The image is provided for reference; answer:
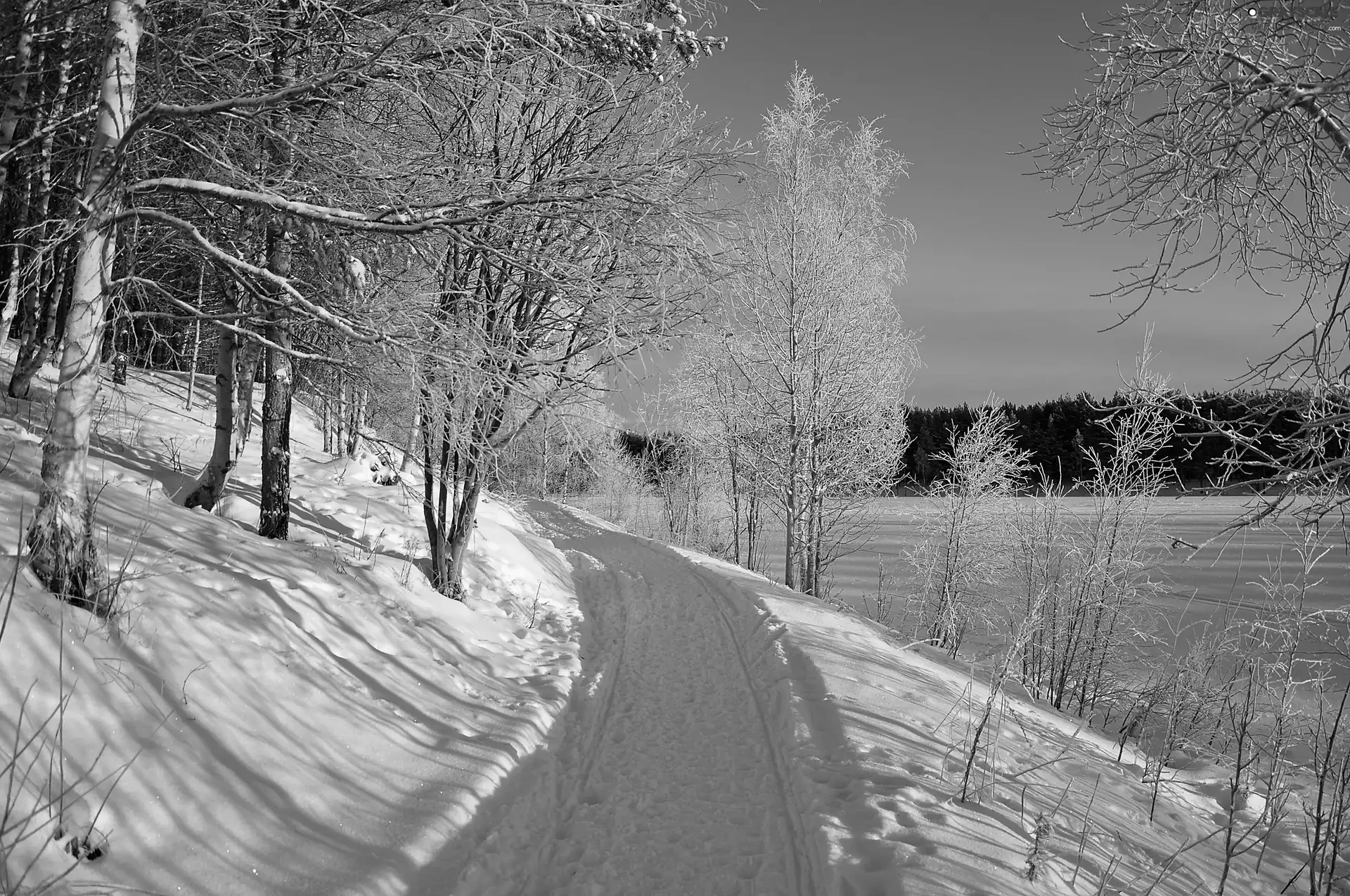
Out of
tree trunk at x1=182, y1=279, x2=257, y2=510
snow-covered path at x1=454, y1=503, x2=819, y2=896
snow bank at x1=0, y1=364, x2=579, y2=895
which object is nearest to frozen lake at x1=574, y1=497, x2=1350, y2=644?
snow-covered path at x1=454, y1=503, x2=819, y2=896

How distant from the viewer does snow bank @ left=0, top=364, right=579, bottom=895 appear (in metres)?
2.96

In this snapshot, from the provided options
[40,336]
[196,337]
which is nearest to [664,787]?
[196,337]

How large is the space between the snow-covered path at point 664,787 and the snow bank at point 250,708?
32 centimetres

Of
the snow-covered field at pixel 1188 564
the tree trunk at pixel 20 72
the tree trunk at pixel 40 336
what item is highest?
A: the tree trunk at pixel 20 72

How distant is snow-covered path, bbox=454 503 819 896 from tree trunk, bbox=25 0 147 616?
2.87 metres

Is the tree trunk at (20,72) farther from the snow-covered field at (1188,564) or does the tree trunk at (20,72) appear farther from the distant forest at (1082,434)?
the snow-covered field at (1188,564)

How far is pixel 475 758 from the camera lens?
4605mm

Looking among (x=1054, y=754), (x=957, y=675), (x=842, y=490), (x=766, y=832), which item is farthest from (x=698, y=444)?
(x=766, y=832)

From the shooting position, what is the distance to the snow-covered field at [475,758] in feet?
10.4

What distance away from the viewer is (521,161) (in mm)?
8125

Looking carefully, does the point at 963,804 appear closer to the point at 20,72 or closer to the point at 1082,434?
the point at 20,72

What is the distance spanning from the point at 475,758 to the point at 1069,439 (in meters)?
45.7

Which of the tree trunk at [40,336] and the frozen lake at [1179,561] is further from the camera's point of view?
the frozen lake at [1179,561]

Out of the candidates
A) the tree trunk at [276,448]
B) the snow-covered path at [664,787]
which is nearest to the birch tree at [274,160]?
the tree trunk at [276,448]
